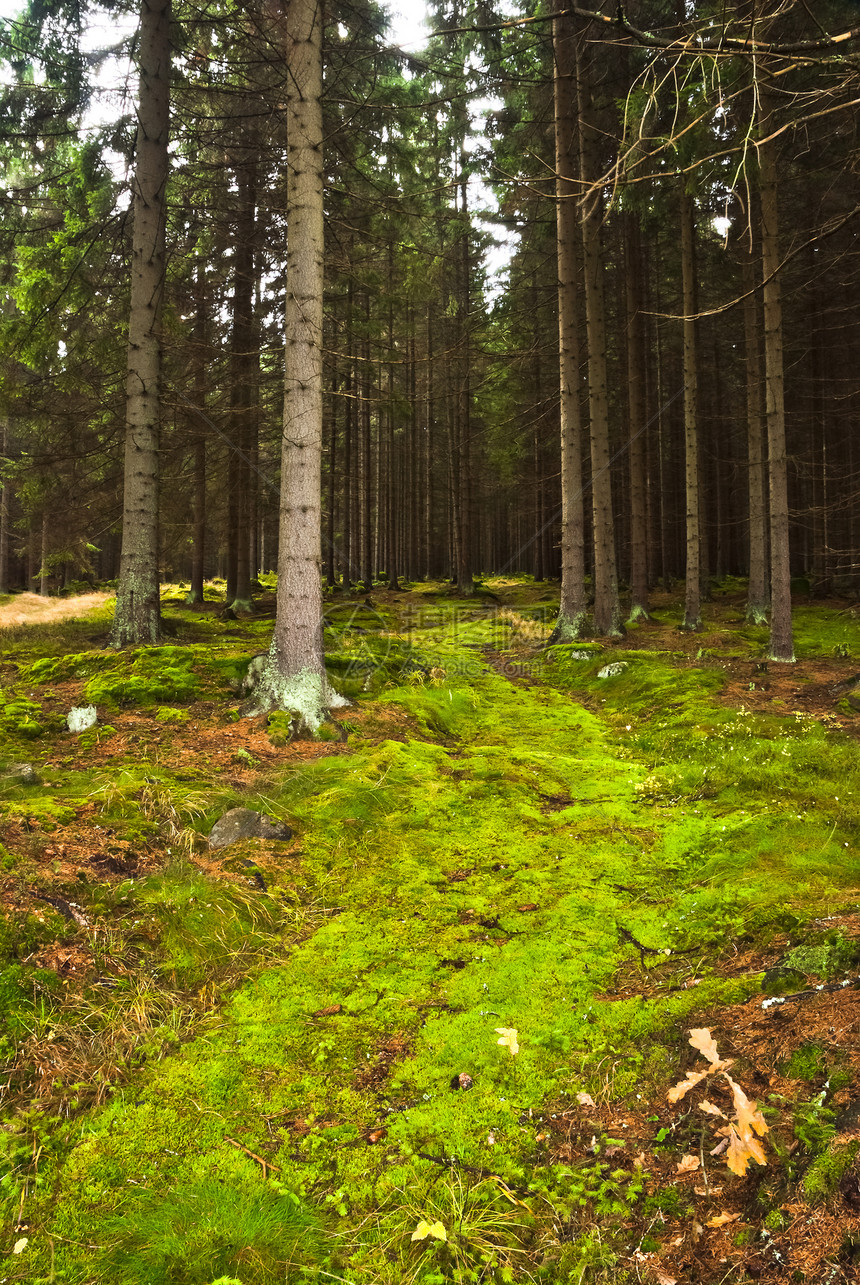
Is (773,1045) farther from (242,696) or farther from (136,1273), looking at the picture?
(242,696)

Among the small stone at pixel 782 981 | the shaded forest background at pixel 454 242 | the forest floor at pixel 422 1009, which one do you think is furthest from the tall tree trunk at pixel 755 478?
the small stone at pixel 782 981

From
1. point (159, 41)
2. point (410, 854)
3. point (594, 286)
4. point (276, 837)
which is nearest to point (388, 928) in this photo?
point (410, 854)

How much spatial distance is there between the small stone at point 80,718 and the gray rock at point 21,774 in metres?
1.32

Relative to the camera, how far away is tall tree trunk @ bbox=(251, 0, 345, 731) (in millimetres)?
7270

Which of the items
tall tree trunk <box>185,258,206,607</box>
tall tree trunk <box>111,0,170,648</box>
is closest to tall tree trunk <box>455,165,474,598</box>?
tall tree trunk <box>185,258,206,607</box>

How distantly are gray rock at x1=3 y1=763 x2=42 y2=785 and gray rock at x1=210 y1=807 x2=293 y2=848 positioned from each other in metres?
1.55

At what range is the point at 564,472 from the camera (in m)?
12.6

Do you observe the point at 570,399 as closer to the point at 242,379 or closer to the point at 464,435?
the point at 242,379

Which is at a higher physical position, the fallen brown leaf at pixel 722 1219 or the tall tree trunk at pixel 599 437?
the tall tree trunk at pixel 599 437

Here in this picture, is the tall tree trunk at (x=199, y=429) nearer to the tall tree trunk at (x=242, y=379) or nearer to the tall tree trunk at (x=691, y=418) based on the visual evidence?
the tall tree trunk at (x=242, y=379)

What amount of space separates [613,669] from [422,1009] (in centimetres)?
812

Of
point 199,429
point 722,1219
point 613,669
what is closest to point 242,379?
point 199,429

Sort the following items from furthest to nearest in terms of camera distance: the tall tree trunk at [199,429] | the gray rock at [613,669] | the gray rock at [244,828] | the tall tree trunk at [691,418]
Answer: the tall tree trunk at [691,418] → the tall tree trunk at [199,429] → the gray rock at [613,669] → the gray rock at [244,828]

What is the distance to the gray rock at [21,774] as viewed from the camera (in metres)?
4.95
